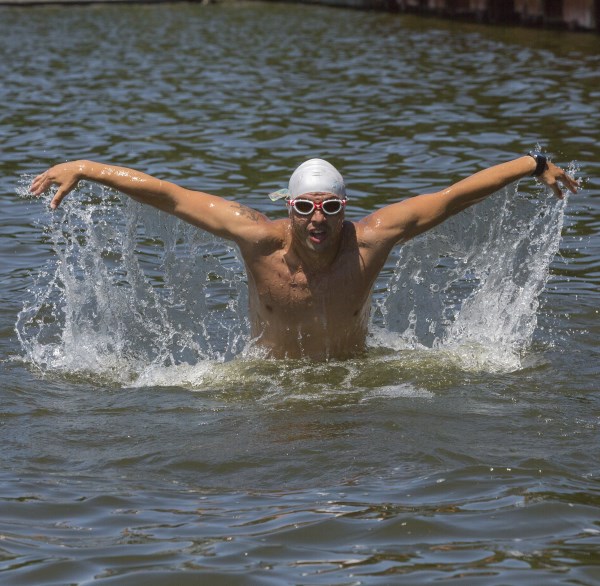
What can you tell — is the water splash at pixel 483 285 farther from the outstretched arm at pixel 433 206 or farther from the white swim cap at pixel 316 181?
the white swim cap at pixel 316 181

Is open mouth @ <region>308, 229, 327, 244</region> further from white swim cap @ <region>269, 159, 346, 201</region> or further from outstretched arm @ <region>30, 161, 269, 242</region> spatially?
outstretched arm @ <region>30, 161, 269, 242</region>

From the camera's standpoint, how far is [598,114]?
17672 millimetres

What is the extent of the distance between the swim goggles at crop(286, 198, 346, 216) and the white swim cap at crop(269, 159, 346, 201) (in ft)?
0.25

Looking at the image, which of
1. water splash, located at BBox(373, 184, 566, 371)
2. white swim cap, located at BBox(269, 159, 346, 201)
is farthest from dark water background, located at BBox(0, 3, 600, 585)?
white swim cap, located at BBox(269, 159, 346, 201)

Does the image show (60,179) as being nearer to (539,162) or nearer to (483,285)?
(539,162)

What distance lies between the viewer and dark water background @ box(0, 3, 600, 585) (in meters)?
5.55

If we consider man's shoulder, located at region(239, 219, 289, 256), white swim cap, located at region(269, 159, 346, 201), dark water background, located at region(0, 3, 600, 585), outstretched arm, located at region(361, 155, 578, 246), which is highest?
white swim cap, located at region(269, 159, 346, 201)

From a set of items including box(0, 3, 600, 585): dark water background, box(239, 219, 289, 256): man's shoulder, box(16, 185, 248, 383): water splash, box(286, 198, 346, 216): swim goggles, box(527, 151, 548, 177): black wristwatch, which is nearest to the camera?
box(0, 3, 600, 585): dark water background

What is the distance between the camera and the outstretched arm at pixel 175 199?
7.77 m

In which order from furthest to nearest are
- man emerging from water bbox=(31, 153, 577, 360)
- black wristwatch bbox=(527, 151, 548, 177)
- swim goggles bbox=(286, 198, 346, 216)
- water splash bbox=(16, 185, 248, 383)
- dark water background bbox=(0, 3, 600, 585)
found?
water splash bbox=(16, 185, 248, 383) → black wristwatch bbox=(527, 151, 548, 177) → man emerging from water bbox=(31, 153, 577, 360) → swim goggles bbox=(286, 198, 346, 216) → dark water background bbox=(0, 3, 600, 585)

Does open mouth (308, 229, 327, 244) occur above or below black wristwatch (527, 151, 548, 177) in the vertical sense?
below

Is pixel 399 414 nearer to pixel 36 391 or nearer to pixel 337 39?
pixel 36 391

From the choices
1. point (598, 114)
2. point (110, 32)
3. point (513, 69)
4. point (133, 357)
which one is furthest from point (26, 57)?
point (133, 357)

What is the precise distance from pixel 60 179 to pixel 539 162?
3.24 m
